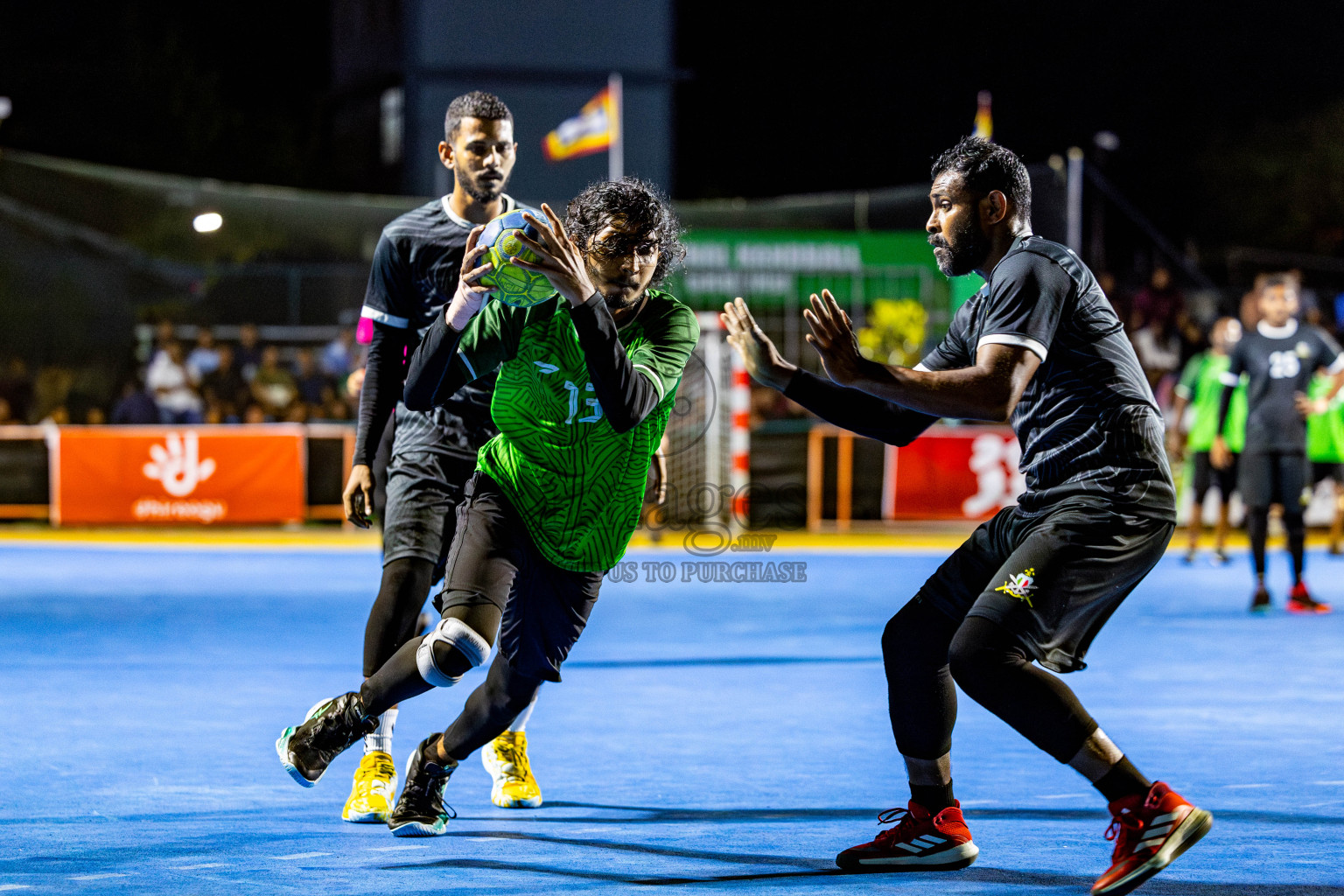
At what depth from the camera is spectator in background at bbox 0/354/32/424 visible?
17250 millimetres

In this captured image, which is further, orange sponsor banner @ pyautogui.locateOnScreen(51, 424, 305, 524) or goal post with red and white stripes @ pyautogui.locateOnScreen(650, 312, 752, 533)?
orange sponsor banner @ pyautogui.locateOnScreen(51, 424, 305, 524)

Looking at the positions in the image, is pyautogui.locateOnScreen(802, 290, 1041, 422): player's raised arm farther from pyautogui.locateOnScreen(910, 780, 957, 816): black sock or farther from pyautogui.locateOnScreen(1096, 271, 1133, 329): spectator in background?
pyautogui.locateOnScreen(1096, 271, 1133, 329): spectator in background

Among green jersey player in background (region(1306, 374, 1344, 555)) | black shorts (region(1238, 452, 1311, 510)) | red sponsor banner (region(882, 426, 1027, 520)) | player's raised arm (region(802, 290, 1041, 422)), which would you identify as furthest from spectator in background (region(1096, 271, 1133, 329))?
player's raised arm (region(802, 290, 1041, 422))

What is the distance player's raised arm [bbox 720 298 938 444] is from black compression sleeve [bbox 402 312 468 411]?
0.75 metres

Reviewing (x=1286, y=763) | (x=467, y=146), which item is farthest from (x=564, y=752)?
(x=1286, y=763)

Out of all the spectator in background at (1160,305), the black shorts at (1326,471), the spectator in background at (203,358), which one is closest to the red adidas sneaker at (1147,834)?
the black shorts at (1326,471)

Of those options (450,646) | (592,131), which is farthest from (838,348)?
(592,131)

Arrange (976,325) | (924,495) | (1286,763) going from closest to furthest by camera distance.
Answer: (976,325) → (1286,763) → (924,495)

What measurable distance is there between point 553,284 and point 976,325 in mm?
1151

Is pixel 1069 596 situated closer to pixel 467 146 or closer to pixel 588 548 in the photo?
pixel 588 548

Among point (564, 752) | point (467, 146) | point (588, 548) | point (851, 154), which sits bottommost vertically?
point (564, 752)

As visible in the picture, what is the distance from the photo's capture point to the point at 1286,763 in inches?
227

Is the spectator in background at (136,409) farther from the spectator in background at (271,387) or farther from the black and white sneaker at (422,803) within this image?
the black and white sneaker at (422,803)

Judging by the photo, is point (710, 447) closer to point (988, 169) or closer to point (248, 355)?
point (248, 355)
